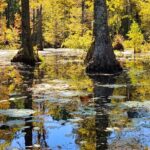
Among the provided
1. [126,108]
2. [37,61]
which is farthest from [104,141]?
[37,61]

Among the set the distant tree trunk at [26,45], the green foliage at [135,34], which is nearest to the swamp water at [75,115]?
the distant tree trunk at [26,45]

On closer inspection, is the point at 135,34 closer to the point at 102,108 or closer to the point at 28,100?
the point at 28,100

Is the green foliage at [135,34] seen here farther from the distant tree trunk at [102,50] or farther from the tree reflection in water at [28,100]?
the tree reflection in water at [28,100]

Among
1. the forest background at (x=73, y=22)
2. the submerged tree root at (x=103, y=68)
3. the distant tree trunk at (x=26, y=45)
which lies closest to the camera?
the submerged tree root at (x=103, y=68)

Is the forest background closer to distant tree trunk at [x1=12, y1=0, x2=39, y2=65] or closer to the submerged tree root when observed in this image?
distant tree trunk at [x1=12, y1=0, x2=39, y2=65]

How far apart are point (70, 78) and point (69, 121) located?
7595mm

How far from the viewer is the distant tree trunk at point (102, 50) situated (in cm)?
1698

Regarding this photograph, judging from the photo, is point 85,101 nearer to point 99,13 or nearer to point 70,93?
point 70,93

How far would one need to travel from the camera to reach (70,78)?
603 inches

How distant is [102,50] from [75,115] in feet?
29.9

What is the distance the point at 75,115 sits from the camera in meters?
8.24

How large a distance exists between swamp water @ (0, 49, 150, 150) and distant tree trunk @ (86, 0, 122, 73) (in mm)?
3416

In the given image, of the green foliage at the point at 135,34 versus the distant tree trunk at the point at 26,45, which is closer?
the distant tree trunk at the point at 26,45

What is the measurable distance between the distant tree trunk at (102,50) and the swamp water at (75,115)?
3416 mm
